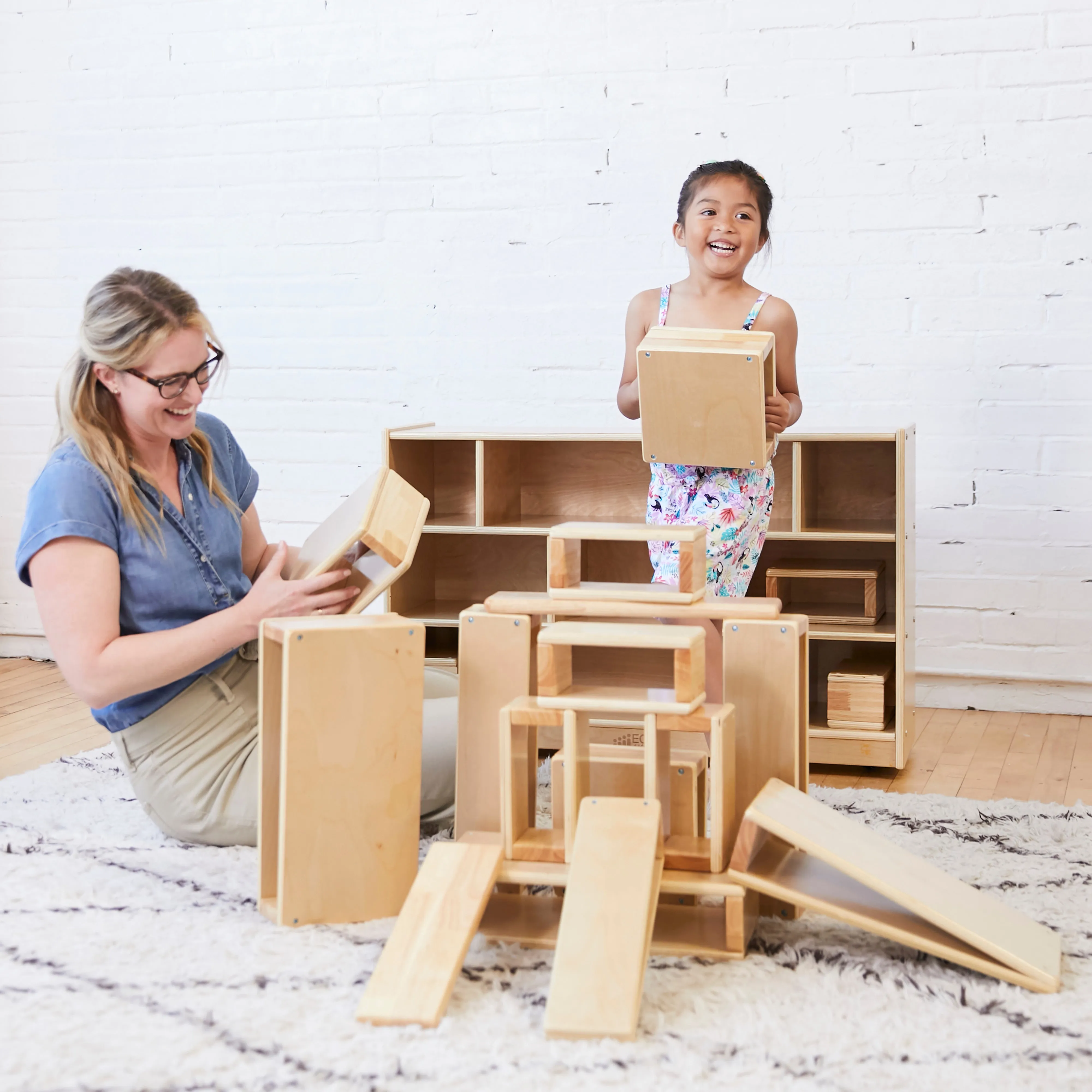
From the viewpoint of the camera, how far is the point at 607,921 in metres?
1.46

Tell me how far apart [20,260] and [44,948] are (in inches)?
109

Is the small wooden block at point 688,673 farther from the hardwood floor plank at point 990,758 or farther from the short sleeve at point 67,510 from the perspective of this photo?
the hardwood floor plank at point 990,758

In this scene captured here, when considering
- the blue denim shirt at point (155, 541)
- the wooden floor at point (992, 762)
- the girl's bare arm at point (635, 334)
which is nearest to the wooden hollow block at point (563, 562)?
the blue denim shirt at point (155, 541)

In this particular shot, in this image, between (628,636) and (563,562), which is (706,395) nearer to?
(563,562)

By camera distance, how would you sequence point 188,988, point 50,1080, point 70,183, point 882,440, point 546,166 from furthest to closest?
point 70,183 → point 546,166 → point 882,440 → point 188,988 → point 50,1080

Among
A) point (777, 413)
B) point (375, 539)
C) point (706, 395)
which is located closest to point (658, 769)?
point (375, 539)

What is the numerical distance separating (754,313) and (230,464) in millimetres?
1040

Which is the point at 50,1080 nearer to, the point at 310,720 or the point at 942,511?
the point at 310,720

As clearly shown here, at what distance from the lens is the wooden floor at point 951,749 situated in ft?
8.39

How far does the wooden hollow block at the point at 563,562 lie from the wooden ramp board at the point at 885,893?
400mm

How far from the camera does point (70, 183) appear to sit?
12.3ft

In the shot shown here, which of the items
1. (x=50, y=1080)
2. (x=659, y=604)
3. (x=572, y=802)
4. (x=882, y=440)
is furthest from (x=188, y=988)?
(x=882, y=440)

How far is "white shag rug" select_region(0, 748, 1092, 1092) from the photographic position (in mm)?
1307

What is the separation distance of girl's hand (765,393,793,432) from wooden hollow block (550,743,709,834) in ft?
2.30
